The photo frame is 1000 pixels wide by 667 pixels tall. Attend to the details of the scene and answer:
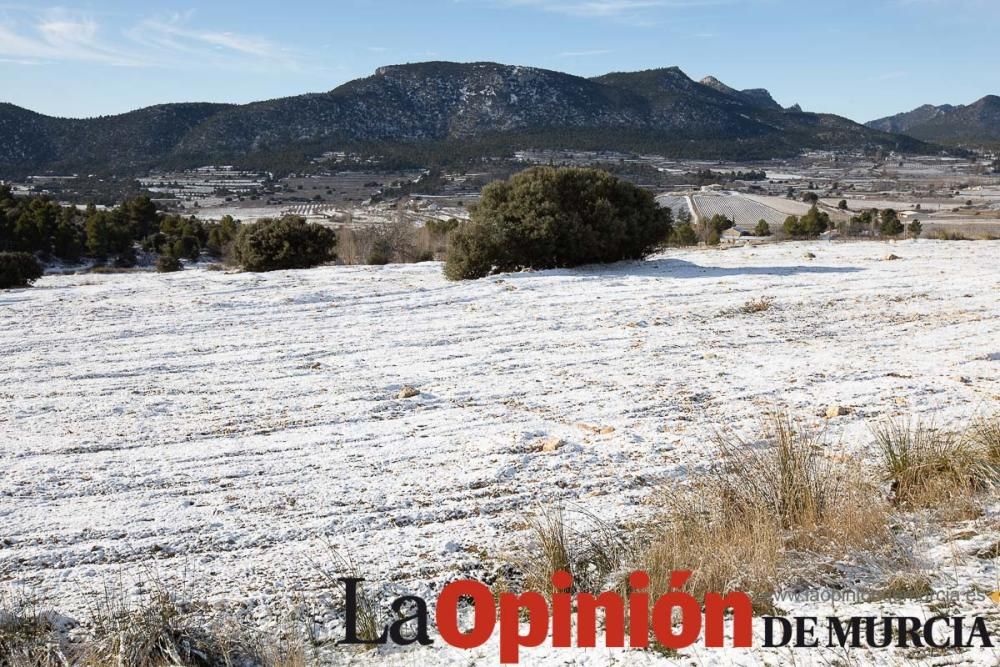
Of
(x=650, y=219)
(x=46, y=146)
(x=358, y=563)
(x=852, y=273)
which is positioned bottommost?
(x=358, y=563)

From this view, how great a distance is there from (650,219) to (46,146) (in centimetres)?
10011

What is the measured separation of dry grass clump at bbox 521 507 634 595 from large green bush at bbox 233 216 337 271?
12.1m

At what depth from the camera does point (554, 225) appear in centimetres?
1151

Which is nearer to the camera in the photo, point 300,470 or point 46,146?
point 300,470

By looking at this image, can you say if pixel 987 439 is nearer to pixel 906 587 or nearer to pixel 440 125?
pixel 906 587

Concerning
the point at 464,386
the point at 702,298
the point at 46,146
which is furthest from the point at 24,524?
the point at 46,146

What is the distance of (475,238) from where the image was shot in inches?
454

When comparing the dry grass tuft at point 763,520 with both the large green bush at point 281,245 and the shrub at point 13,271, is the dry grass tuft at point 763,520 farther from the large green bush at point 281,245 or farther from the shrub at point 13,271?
the shrub at point 13,271

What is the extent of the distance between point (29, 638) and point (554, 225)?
9789mm

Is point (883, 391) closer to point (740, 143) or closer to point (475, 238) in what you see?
point (475, 238)

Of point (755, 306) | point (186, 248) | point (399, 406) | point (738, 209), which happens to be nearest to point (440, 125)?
point (738, 209)

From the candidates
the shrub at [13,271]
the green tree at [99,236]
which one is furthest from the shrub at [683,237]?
the green tree at [99,236]

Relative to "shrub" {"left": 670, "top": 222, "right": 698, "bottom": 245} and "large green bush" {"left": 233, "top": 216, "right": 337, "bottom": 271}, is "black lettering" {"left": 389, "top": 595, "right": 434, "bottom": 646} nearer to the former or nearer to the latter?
"large green bush" {"left": 233, "top": 216, "right": 337, "bottom": 271}

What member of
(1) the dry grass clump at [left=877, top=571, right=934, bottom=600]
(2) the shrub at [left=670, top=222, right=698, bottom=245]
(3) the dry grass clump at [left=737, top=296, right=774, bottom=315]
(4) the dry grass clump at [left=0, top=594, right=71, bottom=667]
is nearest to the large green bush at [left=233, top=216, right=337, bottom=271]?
(3) the dry grass clump at [left=737, top=296, right=774, bottom=315]
